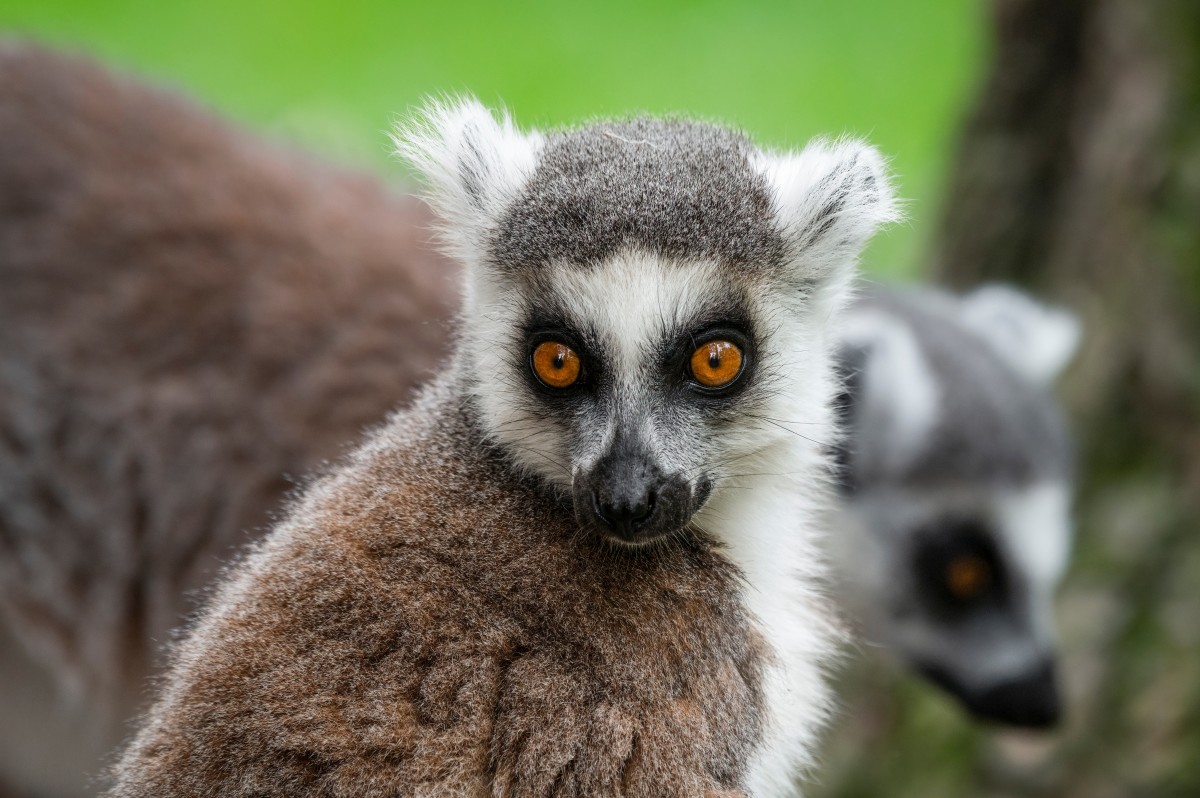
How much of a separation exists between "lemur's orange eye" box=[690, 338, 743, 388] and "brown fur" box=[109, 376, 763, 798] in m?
0.36

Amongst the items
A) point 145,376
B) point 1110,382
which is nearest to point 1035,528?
point 1110,382

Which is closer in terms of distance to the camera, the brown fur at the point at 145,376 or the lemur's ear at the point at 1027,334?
the brown fur at the point at 145,376

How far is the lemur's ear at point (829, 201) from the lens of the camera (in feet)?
9.36

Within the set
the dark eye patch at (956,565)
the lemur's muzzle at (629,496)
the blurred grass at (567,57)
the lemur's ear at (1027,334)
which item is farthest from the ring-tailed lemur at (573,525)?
the blurred grass at (567,57)

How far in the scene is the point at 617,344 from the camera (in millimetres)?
2625

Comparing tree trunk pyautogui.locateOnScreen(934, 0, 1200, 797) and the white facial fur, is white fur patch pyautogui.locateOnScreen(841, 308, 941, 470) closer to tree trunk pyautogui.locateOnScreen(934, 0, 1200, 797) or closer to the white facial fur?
tree trunk pyautogui.locateOnScreen(934, 0, 1200, 797)

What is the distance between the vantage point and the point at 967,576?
15.7 ft

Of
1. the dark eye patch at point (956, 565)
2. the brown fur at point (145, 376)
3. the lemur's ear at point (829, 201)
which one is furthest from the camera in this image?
the dark eye patch at point (956, 565)

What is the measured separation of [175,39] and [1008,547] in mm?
7138

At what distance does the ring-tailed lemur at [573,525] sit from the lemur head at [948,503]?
175cm

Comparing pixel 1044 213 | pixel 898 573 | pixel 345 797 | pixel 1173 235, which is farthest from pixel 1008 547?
pixel 345 797

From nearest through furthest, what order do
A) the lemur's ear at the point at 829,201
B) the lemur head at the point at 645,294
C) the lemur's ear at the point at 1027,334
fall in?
the lemur head at the point at 645,294 → the lemur's ear at the point at 829,201 → the lemur's ear at the point at 1027,334

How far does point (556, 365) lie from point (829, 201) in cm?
71

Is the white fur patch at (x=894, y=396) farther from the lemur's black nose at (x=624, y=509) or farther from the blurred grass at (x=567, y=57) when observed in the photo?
the blurred grass at (x=567, y=57)
